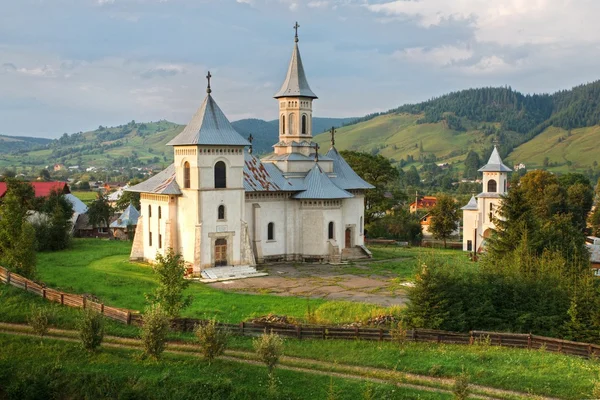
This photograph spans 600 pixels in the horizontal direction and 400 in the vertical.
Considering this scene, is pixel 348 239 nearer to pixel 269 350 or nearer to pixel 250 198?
pixel 250 198

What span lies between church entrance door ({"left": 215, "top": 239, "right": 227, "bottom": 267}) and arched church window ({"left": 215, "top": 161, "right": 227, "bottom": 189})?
137 inches

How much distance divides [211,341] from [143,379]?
2355 millimetres

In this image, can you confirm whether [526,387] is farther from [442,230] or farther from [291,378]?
[442,230]

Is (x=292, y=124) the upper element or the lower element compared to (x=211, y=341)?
upper

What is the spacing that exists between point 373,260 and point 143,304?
21147 millimetres

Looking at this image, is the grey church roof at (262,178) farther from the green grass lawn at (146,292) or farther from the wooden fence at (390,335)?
the wooden fence at (390,335)

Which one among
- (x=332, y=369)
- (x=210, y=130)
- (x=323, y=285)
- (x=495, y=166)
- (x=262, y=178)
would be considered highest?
(x=210, y=130)

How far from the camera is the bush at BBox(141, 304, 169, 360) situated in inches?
789

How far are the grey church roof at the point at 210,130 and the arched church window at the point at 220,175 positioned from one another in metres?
1.44

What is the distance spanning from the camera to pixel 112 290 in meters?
31.7

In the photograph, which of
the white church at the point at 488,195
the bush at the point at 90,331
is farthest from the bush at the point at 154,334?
the white church at the point at 488,195

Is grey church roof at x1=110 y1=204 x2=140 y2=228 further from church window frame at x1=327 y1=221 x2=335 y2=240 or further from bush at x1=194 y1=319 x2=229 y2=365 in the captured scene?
bush at x1=194 y1=319 x2=229 y2=365

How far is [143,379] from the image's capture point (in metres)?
19.3

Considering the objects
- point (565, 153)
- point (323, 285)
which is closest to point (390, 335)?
point (323, 285)
